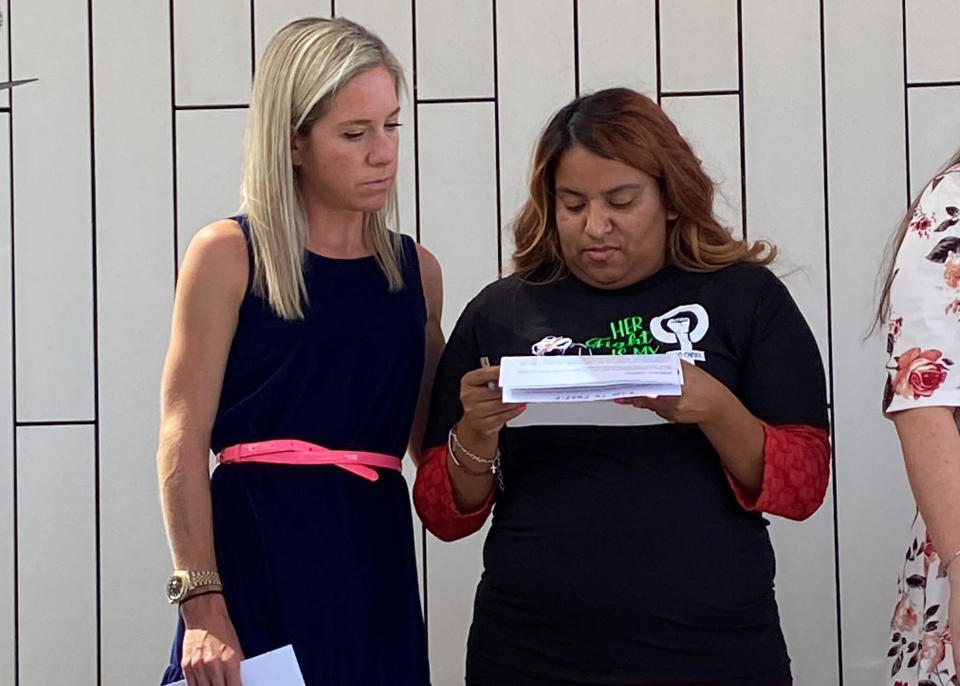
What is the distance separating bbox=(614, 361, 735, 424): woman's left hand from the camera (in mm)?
1848

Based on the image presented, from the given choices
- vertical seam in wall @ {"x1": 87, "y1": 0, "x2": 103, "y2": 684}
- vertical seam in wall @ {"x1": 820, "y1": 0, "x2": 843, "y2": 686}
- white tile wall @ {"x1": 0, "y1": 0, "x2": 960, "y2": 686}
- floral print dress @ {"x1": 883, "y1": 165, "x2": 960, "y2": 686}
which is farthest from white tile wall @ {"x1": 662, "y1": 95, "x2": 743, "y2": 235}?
vertical seam in wall @ {"x1": 87, "y1": 0, "x2": 103, "y2": 684}

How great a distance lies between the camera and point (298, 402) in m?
1.93

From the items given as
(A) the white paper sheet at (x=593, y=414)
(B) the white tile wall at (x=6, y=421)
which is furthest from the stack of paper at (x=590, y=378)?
(B) the white tile wall at (x=6, y=421)

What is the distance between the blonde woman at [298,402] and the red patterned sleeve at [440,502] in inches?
4.0

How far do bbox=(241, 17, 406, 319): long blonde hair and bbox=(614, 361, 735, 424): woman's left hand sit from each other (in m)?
0.51

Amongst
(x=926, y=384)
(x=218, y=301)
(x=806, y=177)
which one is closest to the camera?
(x=926, y=384)

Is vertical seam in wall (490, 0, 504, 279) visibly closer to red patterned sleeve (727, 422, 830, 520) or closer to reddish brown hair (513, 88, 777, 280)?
reddish brown hair (513, 88, 777, 280)

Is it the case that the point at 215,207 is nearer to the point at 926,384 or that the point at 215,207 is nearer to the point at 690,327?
→ the point at 690,327

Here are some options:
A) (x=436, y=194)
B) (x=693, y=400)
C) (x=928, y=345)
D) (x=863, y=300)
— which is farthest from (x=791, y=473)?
(x=436, y=194)

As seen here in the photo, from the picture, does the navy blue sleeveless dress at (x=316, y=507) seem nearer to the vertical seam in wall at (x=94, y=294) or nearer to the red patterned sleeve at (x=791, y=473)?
the red patterned sleeve at (x=791, y=473)

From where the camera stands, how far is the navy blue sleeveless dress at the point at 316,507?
1.90 meters

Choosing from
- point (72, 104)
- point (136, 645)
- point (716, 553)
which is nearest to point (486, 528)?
point (136, 645)

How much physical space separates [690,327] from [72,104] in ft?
5.03

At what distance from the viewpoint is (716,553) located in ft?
6.38
